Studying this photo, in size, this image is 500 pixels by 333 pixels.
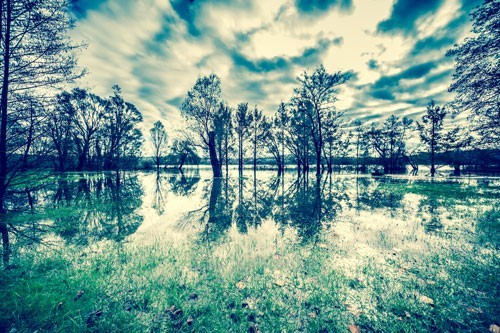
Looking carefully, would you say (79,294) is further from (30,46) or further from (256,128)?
(256,128)

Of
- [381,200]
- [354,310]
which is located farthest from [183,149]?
[354,310]

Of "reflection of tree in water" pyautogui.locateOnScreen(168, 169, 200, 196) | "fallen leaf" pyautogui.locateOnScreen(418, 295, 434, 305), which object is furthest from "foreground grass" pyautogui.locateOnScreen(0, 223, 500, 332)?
"reflection of tree in water" pyautogui.locateOnScreen(168, 169, 200, 196)

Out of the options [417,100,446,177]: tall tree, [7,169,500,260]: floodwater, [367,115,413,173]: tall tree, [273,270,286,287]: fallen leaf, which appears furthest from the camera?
[367,115,413,173]: tall tree

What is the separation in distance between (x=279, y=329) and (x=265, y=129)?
1680 inches

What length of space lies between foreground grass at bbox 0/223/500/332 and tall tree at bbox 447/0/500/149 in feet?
42.2

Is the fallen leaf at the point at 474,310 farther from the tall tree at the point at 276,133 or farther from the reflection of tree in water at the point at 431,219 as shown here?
the tall tree at the point at 276,133

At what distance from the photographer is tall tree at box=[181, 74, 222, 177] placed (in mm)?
28281

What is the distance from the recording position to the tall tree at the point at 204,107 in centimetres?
2828

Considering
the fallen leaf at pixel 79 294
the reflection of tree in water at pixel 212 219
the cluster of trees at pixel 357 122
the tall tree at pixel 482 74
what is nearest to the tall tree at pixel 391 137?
the cluster of trees at pixel 357 122

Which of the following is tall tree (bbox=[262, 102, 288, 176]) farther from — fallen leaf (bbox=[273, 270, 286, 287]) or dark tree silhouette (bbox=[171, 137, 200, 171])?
fallen leaf (bbox=[273, 270, 286, 287])

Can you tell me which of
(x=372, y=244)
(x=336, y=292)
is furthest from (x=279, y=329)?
(x=372, y=244)

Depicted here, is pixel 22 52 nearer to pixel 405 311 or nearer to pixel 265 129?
pixel 405 311

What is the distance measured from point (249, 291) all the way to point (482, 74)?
18017 millimetres

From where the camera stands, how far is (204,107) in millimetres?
28750
